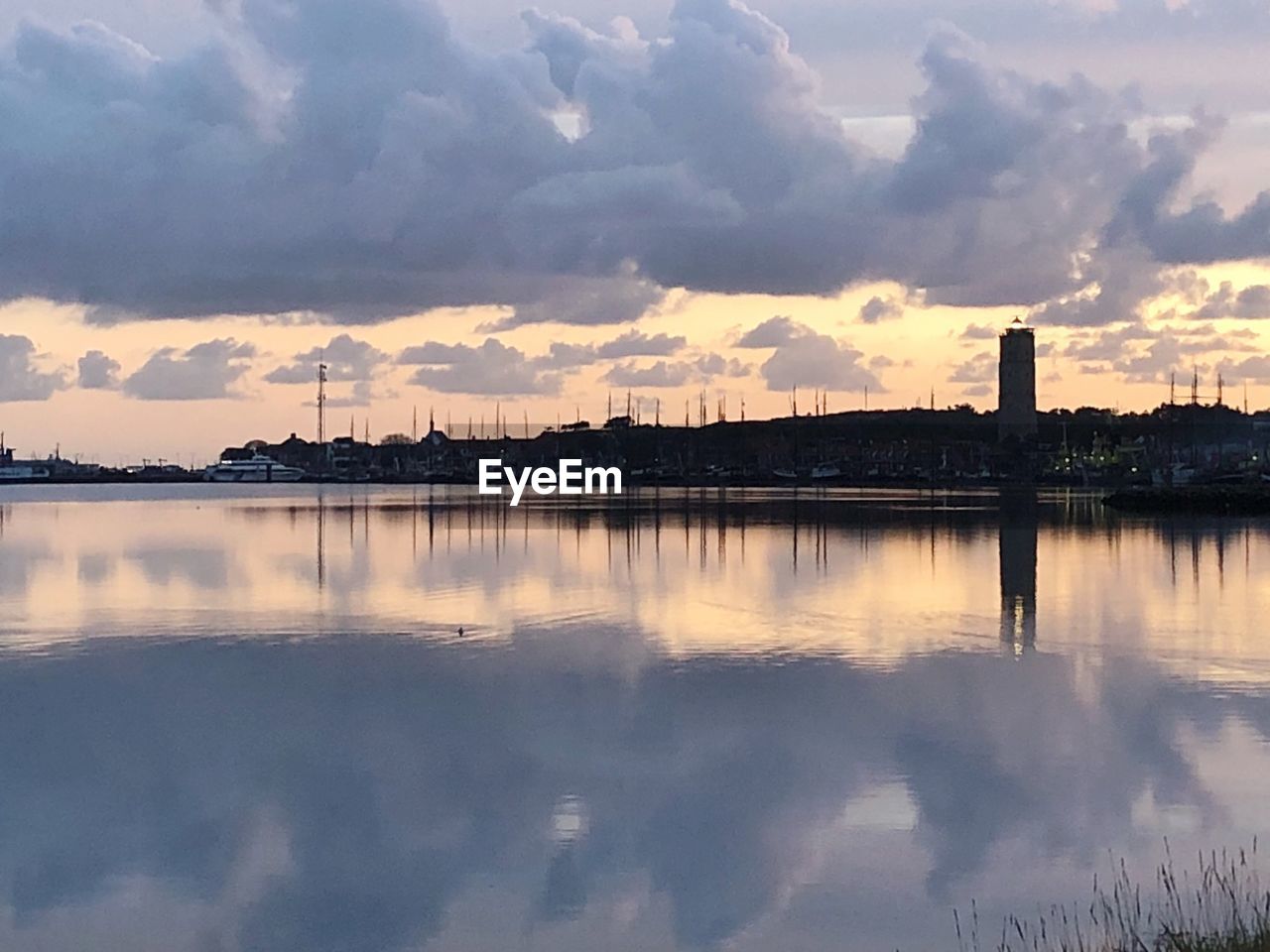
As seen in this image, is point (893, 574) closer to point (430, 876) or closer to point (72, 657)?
point (72, 657)

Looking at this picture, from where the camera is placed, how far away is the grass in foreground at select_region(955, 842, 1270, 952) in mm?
10148

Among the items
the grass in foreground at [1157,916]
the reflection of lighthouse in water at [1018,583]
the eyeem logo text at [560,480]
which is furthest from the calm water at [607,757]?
the eyeem logo text at [560,480]

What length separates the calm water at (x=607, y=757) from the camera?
11.7 metres

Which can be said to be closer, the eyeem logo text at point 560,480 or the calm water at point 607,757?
the calm water at point 607,757

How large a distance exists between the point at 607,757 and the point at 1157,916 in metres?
6.26

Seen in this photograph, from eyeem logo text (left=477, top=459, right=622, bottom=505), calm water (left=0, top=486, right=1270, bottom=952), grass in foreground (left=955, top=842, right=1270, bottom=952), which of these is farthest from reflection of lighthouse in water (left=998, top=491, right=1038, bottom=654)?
eyeem logo text (left=477, top=459, right=622, bottom=505)

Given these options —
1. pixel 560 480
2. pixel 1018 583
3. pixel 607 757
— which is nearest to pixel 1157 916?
pixel 607 757

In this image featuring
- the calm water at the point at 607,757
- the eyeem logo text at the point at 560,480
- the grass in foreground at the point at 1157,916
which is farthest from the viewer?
the eyeem logo text at the point at 560,480

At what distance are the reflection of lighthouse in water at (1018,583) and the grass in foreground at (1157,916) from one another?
38.3 ft

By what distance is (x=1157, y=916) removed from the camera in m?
11.1

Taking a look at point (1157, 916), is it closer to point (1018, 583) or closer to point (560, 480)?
point (1018, 583)

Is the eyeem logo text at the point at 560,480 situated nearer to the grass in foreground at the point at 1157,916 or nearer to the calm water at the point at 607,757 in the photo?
the calm water at the point at 607,757

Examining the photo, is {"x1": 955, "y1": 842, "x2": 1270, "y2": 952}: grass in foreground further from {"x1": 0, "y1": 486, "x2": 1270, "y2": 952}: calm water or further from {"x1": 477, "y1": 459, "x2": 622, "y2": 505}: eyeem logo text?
{"x1": 477, "y1": 459, "x2": 622, "y2": 505}: eyeem logo text

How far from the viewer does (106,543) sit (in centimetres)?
5212
